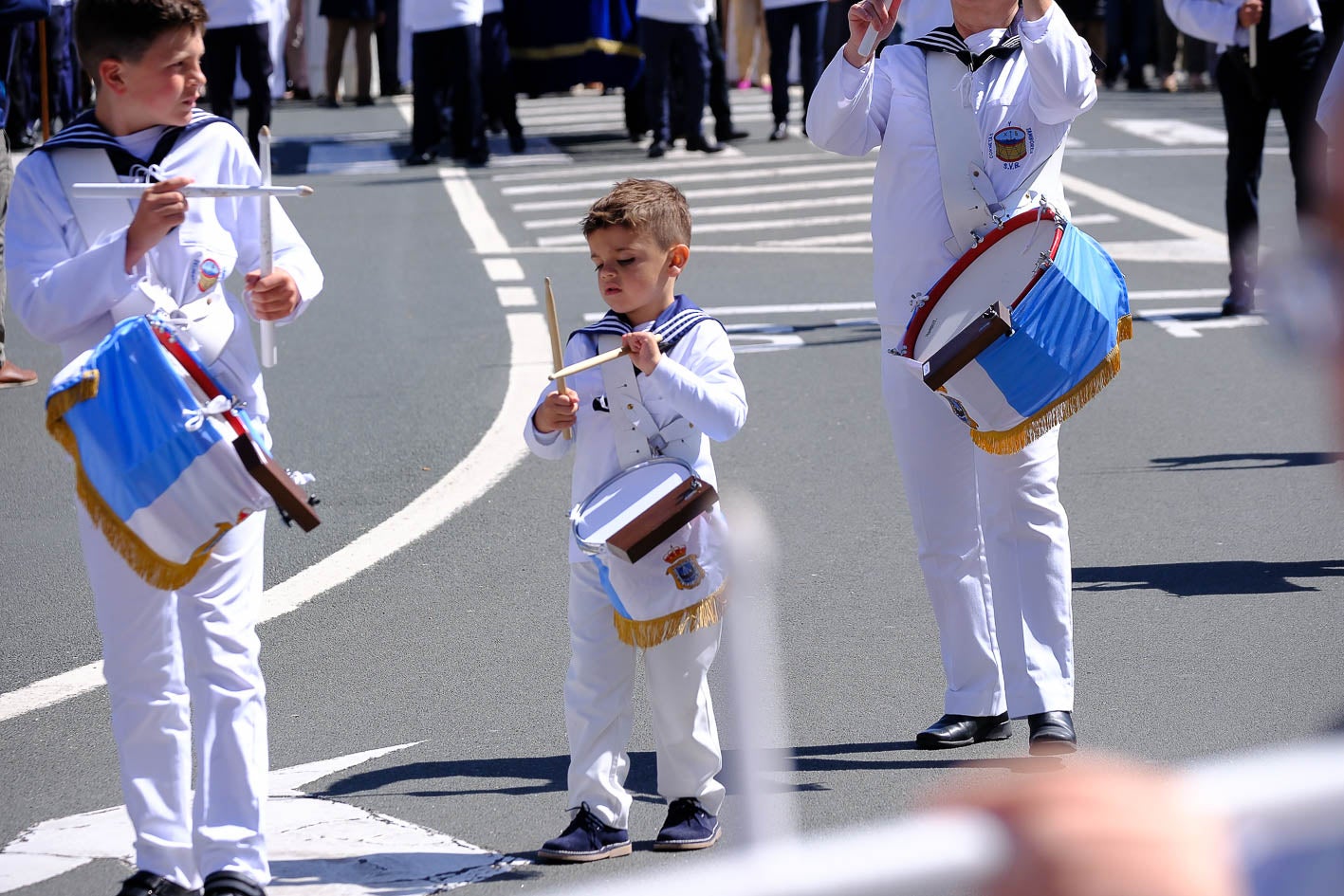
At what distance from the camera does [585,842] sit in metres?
4.10

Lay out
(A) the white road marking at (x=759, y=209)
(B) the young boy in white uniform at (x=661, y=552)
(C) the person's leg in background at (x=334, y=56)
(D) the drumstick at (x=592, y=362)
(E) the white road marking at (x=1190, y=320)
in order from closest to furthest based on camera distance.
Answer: (D) the drumstick at (x=592, y=362) < (B) the young boy in white uniform at (x=661, y=552) < (E) the white road marking at (x=1190, y=320) < (A) the white road marking at (x=759, y=209) < (C) the person's leg in background at (x=334, y=56)

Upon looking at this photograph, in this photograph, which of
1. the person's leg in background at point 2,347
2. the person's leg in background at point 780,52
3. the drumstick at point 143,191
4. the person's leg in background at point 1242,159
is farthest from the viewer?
the person's leg in background at point 780,52

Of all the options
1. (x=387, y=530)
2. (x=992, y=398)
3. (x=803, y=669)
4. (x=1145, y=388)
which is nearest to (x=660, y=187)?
(x=992, y=398)

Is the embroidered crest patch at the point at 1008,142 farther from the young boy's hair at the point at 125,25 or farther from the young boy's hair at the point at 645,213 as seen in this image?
the young boy's hair at the point at 125,25

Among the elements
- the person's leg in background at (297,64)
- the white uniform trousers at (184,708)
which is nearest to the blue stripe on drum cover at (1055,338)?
the white uniform trousers at (184,708)

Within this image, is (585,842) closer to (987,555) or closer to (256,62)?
(987,555)

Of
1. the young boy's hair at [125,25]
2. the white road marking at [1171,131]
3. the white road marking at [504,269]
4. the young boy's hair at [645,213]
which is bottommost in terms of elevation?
the white road marking at [504,269]

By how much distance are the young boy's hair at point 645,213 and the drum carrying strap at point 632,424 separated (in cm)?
30

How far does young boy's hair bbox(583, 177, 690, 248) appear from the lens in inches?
161

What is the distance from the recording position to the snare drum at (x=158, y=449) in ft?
11.6

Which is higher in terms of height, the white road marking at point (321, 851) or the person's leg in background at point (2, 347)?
the person's leg in background at point (2, 347)

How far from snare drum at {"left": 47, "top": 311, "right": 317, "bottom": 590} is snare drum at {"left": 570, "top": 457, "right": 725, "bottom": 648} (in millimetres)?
663

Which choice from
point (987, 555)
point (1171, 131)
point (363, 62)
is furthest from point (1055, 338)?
point (363, 62)

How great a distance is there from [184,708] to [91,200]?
3.49 feet
